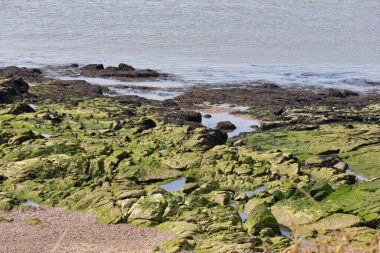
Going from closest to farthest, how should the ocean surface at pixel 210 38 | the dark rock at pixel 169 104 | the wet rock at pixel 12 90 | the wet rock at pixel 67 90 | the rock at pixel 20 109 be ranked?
the rock at pixel 20 109
the wet rock at pixel 12 90
the dark rock at pixel 169 104
the wet rock at pixel 67 90
the ocean surface at pixel 210 38

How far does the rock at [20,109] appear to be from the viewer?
29109 millimetres

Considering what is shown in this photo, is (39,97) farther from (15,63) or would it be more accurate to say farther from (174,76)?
(15,63)

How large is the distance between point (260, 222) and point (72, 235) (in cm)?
471

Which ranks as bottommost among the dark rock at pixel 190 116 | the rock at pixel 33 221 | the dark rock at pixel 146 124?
the rock at pixel 33 221

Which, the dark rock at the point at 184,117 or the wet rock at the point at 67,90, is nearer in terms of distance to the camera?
the dark rock at the point at 184,117

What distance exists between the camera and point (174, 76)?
46.2m

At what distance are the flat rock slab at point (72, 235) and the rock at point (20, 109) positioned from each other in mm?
11051

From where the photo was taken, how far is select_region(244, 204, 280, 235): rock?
1692 centimetres

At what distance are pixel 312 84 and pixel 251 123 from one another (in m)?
12.8

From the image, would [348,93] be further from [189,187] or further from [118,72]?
[189,187]

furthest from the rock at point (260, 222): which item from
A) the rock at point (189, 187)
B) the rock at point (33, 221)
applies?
the rock at point (33, 221)

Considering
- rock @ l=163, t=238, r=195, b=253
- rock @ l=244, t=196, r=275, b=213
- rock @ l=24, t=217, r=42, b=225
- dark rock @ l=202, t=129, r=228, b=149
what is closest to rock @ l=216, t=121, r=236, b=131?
dark rock @ l=202, t=129, r=228, b=149

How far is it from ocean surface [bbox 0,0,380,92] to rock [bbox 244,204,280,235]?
1037 inches

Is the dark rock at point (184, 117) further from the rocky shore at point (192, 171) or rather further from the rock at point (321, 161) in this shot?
the rock at point (321, 161)
